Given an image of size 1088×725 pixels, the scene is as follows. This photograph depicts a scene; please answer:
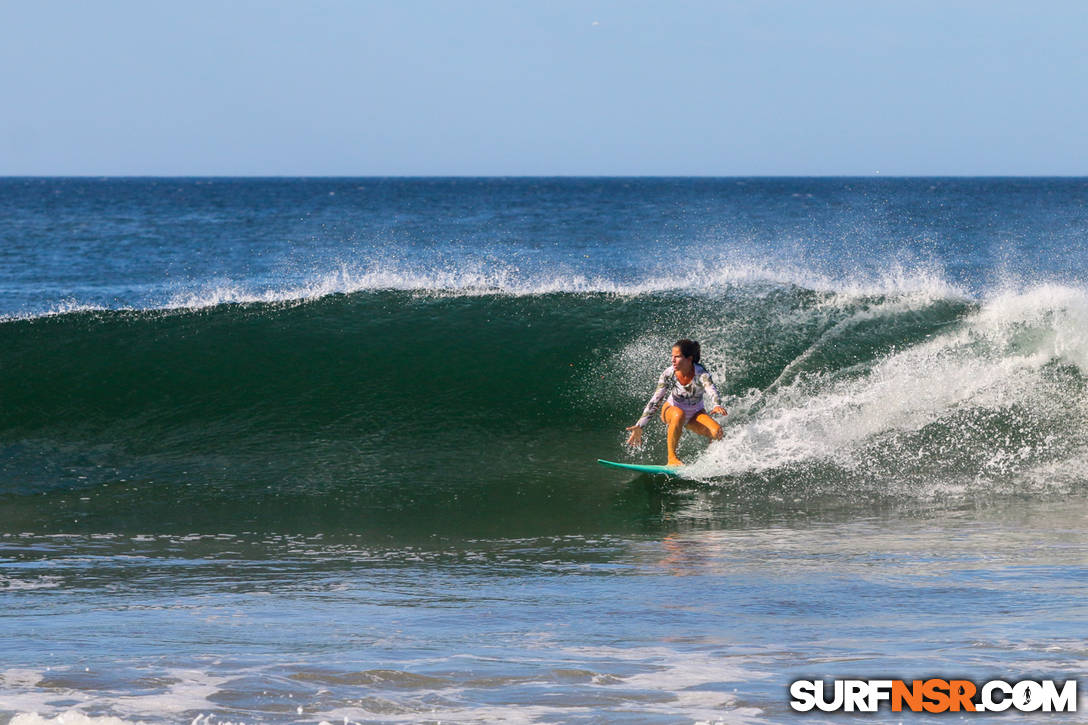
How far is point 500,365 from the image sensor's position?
504 inches

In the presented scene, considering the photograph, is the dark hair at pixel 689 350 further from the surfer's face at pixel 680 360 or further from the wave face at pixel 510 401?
the wave face at pixel 510 401

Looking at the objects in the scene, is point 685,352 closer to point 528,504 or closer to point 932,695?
point 528,504

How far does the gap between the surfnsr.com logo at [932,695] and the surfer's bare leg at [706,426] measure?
5.00 m

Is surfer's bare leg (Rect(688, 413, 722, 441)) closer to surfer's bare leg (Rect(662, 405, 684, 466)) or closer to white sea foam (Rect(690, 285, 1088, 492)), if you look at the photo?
surfer's bare leg (Rect(662, 405, 684, 466))

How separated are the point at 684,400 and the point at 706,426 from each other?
29 centimetres

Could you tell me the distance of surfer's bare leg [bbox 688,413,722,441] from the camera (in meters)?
9.44

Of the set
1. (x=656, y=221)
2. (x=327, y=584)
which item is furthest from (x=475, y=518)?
(x=656, y=221)

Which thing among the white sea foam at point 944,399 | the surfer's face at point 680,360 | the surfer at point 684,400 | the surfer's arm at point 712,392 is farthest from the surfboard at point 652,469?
the surfer's face at point 680,360

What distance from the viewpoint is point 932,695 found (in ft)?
14.1

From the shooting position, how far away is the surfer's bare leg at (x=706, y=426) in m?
9.44

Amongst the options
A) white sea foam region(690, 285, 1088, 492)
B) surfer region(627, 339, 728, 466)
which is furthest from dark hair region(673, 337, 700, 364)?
white sea foam region(690, 285, 1088, 492)

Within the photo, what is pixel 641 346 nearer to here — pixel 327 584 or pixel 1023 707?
pixel 327 584

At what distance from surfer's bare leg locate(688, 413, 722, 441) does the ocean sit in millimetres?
246

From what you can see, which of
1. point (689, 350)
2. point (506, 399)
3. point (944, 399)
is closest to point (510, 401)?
point (506, 399)
